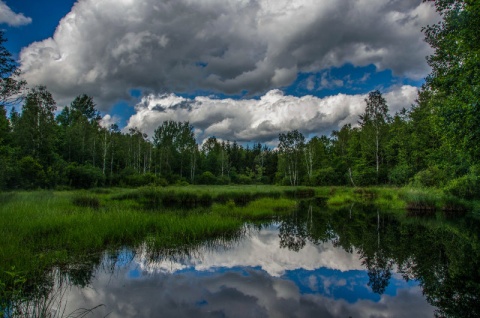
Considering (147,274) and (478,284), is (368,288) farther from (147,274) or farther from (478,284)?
(147,274)

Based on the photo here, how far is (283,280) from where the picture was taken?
26.4 ft

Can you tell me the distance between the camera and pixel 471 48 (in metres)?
14.3

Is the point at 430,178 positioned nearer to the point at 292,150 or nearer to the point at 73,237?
the point at 73,237

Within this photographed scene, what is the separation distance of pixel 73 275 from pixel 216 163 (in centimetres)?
7080

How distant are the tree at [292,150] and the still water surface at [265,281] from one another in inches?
1968

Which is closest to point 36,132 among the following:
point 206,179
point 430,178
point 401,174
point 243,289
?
point 206,179

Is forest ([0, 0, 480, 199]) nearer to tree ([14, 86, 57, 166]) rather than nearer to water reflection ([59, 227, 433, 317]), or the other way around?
tree ([14, 86, 57, 166])

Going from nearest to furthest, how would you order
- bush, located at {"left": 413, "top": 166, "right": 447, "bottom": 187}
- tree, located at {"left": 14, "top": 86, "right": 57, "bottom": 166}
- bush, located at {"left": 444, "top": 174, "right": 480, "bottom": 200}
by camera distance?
bush, located at {"left": 444, "top": 174, "right": 480, "bottom": 200} < bush, located at {"left": 413, "top": 166, "right": 447, "bottom": 187} < tree, located at {"left": 14, "top": 86, "right": 57, "bottom": 166}

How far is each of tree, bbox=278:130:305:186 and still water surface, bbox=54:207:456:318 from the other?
49976mm

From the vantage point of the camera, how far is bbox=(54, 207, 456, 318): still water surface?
6188 mm

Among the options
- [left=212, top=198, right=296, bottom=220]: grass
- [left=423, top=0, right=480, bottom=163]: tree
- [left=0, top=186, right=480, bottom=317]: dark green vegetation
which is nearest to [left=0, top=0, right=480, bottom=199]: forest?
[left=423, top=0, right=480, bottom=163]: tree

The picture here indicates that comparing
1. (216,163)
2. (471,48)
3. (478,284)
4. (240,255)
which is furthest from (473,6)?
(216,163)

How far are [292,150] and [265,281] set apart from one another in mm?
56824

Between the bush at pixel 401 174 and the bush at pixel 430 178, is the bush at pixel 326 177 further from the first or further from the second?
the bush at pixel 430 178
